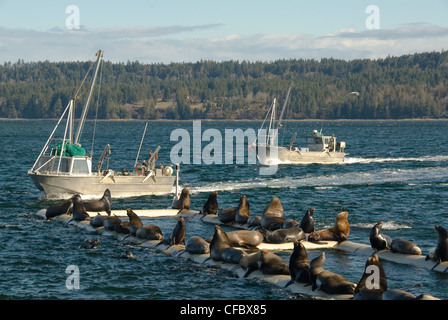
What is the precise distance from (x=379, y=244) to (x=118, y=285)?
1253 centimetres

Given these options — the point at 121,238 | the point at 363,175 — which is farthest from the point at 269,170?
the point at 121,238

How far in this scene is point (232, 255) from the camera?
32.1 meters

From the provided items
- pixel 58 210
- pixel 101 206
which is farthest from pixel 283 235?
pixel 58 210

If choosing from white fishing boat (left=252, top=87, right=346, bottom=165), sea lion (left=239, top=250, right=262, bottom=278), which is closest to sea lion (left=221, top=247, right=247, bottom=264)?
sea lion (left=239, top=250, right=262, bottom=278)

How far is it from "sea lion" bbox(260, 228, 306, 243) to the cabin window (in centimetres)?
1969

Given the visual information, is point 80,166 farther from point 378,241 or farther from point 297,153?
point 297,153

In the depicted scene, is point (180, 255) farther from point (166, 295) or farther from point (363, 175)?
point (363, 175)

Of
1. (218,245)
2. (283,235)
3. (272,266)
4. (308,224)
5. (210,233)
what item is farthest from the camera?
(210,233)

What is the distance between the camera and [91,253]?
115ft

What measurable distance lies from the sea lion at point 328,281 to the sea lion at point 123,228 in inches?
546

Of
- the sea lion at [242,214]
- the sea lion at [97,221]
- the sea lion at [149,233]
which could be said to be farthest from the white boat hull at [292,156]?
the sea lion at [149,233]

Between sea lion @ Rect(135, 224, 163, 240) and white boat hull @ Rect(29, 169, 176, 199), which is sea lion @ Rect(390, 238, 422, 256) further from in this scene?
white boat hull @ Rect(29, 169, 176, 199)

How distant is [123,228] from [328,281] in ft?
50.5

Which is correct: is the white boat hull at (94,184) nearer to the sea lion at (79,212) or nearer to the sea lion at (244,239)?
the sea lion at (79,212)
